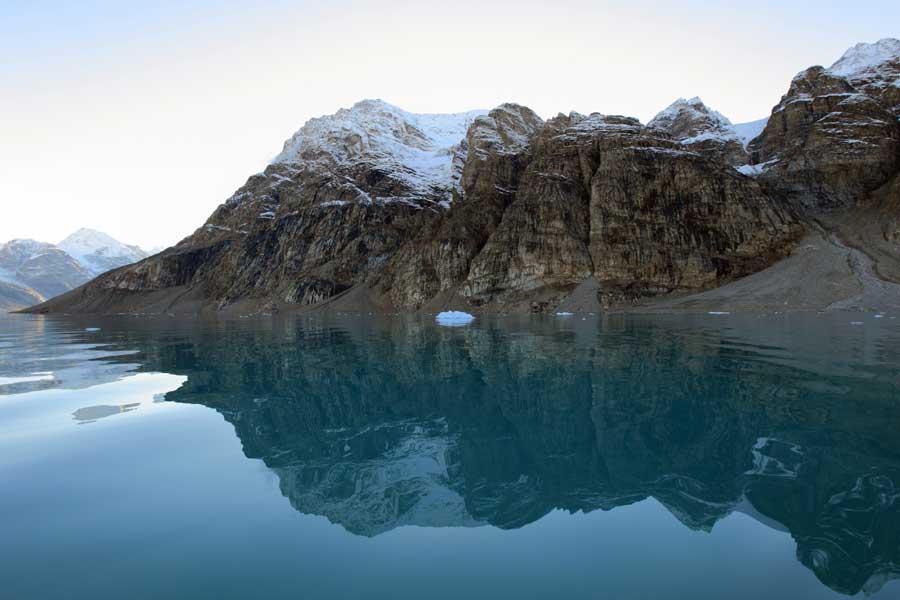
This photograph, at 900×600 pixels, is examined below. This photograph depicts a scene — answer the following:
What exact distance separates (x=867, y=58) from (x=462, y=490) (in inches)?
8956

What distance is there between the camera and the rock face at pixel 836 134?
5251 inches

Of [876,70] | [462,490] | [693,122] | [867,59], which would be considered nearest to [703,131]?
[693,122]

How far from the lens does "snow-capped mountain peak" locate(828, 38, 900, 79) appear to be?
509ft

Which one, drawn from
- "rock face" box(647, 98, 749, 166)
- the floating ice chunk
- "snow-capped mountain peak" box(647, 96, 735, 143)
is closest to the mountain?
"rock face" box(647, 98, 749, 166)

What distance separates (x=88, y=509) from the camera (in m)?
8.61

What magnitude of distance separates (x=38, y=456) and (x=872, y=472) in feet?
62.5

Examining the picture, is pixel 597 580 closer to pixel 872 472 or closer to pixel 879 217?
pixel 872 472

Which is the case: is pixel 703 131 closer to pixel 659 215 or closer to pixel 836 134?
pixel 836 134

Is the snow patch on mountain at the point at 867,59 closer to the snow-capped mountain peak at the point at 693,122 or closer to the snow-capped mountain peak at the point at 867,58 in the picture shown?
the snow-capped mountain peak at the point at 867,58

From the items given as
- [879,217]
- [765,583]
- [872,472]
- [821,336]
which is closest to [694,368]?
[872,472]

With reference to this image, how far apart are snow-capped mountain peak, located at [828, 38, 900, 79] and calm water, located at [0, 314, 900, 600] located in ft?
655

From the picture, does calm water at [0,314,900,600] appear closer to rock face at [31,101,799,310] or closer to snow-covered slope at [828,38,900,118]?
rock face at [31,101,799,310]

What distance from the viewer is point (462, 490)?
9.59 meters

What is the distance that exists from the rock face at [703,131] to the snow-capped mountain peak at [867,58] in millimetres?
35861
